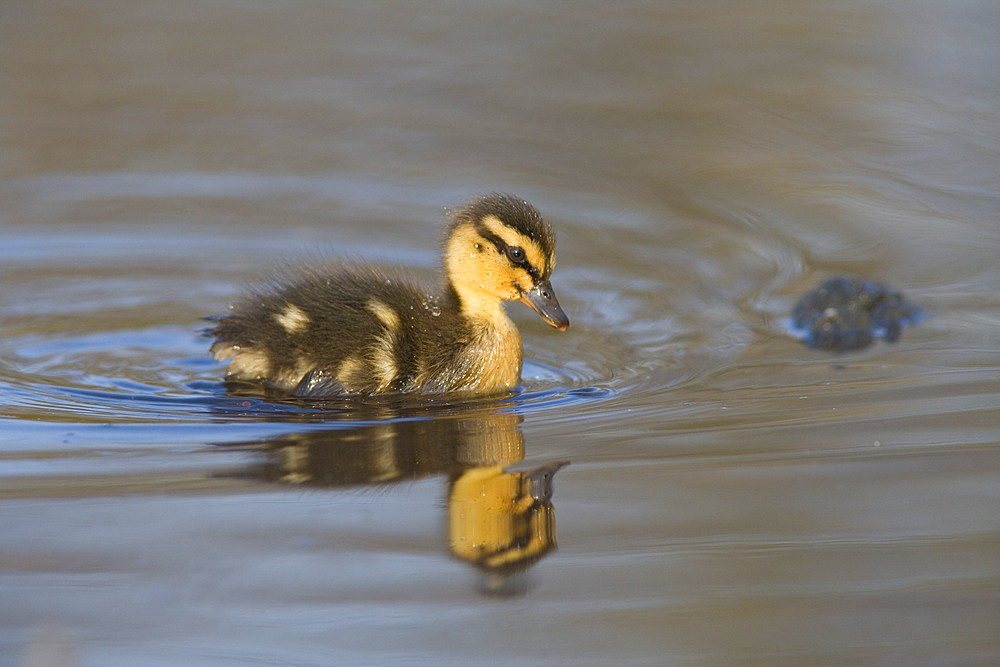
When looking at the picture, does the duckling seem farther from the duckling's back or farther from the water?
the water

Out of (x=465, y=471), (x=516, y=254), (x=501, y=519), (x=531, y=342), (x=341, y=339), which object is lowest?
(x=501, y=519)

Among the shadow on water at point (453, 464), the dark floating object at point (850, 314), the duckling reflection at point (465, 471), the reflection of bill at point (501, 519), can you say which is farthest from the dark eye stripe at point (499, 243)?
the reflection of bill at point (501, 519)

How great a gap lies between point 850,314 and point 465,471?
86.5 inches

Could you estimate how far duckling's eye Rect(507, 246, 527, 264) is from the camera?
4699 millimetres

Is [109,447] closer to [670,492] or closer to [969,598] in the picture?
[670,492]

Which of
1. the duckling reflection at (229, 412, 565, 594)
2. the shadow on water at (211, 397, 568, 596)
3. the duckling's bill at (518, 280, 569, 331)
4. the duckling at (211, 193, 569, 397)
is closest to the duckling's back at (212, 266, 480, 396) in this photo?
the duckling at (211, 193, 569, 397)

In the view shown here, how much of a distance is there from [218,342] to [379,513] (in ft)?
5.14

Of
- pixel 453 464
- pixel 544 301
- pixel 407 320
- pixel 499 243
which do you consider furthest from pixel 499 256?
pixel 453 464

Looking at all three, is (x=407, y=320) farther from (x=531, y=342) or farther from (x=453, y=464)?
(x=453, y=464)

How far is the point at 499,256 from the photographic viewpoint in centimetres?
474

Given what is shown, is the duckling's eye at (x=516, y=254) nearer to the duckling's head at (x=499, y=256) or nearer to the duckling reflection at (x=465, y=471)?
the duckling's head at (x=499, y=256)

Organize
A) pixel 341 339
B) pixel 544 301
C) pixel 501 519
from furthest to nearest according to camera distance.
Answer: pixel 544 301, pixel 341 339, pixel 501 519

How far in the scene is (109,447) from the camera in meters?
3.75

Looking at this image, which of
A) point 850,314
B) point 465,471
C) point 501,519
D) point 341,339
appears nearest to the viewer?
point 501,519
